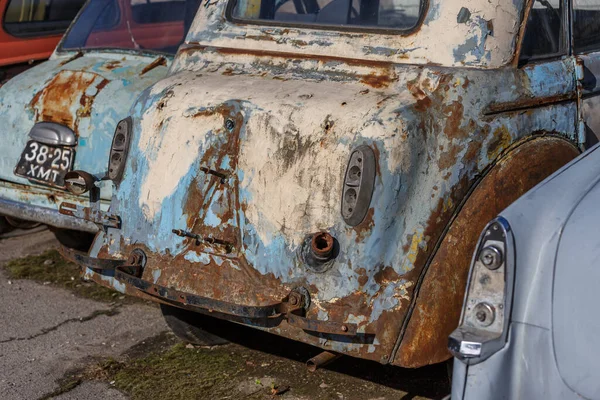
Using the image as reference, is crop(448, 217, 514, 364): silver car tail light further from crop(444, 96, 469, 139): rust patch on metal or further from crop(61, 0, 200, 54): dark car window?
crop(61, 0, 200, 54): dark car window

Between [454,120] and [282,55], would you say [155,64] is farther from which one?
[454,120]

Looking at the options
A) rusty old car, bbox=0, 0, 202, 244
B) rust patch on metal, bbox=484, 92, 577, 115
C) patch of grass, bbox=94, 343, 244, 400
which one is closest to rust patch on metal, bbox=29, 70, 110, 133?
rusty old car, bbox=0, 0, 202, 244

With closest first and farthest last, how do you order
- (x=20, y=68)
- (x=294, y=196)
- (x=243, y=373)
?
(x=294, y=196)
(x=243, y=373)
(x=20, y=68)

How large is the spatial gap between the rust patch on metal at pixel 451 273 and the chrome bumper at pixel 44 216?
231 centimetres

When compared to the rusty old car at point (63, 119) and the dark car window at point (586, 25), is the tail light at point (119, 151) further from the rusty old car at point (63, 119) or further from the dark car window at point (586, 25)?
the dark car window at point (586, 25)

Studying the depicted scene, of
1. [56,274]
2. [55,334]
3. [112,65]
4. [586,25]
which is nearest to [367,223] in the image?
[586,25]

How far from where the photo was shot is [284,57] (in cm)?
407

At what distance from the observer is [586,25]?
4.21 metres

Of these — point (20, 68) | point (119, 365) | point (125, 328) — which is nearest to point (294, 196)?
point (119, 365)

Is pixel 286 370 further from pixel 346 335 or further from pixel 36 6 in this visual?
pixel 36 6

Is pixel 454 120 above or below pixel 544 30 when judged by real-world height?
below

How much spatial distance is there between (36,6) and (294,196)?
4611mm

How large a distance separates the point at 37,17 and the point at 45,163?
103 inches

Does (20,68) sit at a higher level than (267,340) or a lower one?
higher
